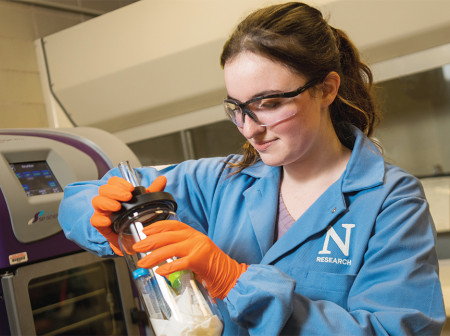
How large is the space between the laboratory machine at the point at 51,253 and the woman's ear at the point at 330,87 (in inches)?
41.9

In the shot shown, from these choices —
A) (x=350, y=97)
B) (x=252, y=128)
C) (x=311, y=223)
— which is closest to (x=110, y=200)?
(x=252, y=128)

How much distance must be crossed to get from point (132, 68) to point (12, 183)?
37.8 inches

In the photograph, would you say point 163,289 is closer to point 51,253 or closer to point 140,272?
point 140,272

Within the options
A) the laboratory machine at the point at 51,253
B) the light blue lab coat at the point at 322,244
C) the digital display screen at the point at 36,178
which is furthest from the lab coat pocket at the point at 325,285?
the digital display screen at the point at 36,178

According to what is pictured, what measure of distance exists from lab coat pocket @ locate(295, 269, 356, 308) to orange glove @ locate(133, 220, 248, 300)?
0.20 meters

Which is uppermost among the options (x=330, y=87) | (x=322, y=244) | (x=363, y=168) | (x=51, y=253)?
(x=330, y=87)

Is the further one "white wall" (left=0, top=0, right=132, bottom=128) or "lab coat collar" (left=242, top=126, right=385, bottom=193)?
"white wall" (left=0, top=0, right=132, bottom=128)

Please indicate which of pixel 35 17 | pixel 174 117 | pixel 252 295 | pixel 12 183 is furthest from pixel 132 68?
pixel 252 295

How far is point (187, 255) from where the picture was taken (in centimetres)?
92

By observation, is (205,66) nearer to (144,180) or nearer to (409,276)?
(144,180)

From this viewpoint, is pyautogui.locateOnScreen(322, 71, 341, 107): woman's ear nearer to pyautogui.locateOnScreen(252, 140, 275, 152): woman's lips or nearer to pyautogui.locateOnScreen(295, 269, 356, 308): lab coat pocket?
pyautogui.locateOnScreen(252, 140, 275, 152): woman's lips

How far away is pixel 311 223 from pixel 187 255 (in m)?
0.35

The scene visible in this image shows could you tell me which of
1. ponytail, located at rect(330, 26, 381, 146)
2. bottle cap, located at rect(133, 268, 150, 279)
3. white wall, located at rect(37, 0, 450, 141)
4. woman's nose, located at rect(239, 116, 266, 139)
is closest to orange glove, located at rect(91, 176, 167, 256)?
bottle cap, located at rect(133, 268, 150, 279)

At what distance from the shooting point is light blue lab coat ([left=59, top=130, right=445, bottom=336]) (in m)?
0.90
